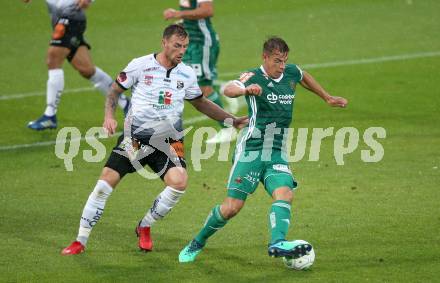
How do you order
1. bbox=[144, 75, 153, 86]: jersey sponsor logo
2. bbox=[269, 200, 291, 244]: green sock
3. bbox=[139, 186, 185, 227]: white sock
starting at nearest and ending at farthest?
bbox=[269, 200, 291, 244]: green sock < bbox=[139, 186, 185, 227]: white sock < bbox=[144, 75, 153, 86]: jersey sponsor logo

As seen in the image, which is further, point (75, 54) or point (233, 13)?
point (233, 13)

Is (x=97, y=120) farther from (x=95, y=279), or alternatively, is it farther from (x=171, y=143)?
(x=95, y=279)

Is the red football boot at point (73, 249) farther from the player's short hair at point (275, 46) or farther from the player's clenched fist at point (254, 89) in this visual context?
the player's short hair at point (275, 46)

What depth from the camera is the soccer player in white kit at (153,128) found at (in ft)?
36.6

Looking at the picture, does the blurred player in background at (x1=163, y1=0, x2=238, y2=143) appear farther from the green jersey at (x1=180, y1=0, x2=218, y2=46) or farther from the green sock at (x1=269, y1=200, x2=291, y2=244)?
the green sock at (x1=269, y1=200, x2=291, y2=244)

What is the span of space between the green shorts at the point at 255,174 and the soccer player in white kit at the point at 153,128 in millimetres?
474

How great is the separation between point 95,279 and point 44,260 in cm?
96

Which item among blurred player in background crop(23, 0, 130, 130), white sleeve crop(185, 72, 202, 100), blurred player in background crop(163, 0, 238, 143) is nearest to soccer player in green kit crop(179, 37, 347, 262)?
white sleeve crop(185, 72, 202, 100)

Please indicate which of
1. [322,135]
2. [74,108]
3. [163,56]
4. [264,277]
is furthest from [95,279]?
[74,108]

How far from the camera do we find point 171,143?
37.7ft

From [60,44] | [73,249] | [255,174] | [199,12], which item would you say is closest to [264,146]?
[255,174]

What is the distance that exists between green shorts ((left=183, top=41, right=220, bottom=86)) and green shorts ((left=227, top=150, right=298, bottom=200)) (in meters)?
6.27

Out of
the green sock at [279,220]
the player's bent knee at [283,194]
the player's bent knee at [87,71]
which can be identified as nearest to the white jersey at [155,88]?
the player's bent knee at [283,194]

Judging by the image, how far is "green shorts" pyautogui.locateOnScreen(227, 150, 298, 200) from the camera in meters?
10.8
